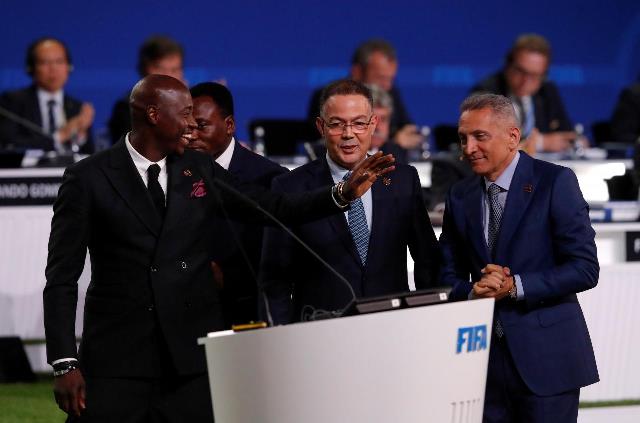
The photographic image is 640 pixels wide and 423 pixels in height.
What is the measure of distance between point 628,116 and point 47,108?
13.8ft

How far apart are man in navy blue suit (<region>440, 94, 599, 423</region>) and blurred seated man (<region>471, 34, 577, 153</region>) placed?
16.0ft

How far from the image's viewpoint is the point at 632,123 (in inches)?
384

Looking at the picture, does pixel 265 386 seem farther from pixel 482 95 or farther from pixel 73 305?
pixel 482 95

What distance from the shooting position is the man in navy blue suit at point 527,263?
12.2 ft

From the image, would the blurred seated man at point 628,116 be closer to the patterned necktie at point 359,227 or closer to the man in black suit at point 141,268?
the patterned necktie at point 359,227

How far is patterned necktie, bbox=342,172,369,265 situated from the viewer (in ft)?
12.9

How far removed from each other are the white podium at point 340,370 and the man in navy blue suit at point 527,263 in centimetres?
75

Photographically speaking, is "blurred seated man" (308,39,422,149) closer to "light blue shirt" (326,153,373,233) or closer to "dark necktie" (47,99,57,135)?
"dark necktie" (47,99,57,135)

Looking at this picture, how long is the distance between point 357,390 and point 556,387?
1033mm

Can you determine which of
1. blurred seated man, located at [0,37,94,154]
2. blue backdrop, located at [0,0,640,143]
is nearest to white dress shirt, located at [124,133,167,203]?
blurred seated man, located at [0,37,94,154]

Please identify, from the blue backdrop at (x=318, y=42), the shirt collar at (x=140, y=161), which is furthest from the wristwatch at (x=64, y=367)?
the blue backdrop at (x=318, y=42)

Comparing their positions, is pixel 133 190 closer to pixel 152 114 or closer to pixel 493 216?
pixel 152 114

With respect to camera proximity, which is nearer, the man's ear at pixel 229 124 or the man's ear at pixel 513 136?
the man's ear at pixel 513 136

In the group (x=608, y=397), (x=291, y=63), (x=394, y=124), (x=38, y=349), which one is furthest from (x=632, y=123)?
(x=38, y=349)
